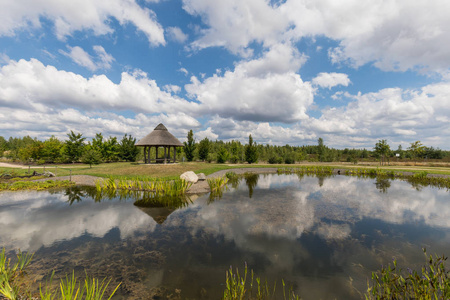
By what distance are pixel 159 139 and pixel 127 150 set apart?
18800 millimetres

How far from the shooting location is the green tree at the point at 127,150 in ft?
128

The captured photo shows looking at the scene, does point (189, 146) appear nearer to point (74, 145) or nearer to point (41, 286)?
point (74, 145)

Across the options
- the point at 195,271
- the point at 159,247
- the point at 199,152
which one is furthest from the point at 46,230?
the point at 199,152

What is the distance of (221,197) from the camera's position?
1284cm

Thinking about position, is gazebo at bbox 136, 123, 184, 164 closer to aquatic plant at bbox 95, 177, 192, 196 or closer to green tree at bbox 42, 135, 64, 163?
aquatic plant at bbox 95, 177, 192, 196

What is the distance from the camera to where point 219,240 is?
6664mm

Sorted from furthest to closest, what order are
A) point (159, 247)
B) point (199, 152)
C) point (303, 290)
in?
point (199, 152) → point (159, 247) → point (303, 290)

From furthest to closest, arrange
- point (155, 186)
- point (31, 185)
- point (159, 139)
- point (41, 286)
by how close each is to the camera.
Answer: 1. point (159, 139)
2. point (31, 185)
3. point (155, 186)
4. point (41, 286)

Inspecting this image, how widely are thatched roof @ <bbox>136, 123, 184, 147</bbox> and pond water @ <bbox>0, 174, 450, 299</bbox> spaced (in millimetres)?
13430

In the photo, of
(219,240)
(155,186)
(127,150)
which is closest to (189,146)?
(127,150)

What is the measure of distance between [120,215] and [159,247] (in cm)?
409

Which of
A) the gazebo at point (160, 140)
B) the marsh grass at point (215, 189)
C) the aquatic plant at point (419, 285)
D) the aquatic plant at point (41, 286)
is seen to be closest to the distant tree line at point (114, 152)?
the gazebo at point (160, 140)

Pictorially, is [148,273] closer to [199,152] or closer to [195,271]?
[195,271]

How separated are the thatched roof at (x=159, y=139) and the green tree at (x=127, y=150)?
1595 centimetres
